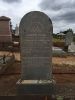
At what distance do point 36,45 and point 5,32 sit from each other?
625 inches

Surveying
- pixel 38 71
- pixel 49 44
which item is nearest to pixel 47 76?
pixel 38 71

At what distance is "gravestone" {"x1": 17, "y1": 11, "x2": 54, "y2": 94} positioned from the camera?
7.58 metres

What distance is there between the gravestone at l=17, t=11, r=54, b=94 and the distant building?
1455 centimetres

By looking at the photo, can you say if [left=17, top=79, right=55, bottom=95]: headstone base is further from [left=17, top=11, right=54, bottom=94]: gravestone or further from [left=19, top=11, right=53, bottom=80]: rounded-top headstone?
[left=19, top=11, right=53, bottom=80]: rounded-top headstone

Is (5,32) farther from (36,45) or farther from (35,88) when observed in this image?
(35,88)

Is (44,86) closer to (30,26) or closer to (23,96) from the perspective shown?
(23,96)

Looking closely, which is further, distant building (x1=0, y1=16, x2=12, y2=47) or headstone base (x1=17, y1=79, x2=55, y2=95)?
distant building (x1=0, y1=16, x2=12, y2=47)

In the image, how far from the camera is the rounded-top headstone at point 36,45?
778 cm

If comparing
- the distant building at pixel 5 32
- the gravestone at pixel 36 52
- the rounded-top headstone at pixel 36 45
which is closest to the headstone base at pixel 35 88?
the gravestone at pixel 36 52

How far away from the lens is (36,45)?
7.92 meters

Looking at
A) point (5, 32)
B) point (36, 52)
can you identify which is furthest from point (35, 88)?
point (5, 32)

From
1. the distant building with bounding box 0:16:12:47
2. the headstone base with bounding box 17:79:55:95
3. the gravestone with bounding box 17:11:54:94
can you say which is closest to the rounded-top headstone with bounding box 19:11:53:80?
the gravestone with bounding box 17:11:54:94

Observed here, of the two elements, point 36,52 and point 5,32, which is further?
point 5,32

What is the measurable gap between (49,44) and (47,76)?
2.94ft
